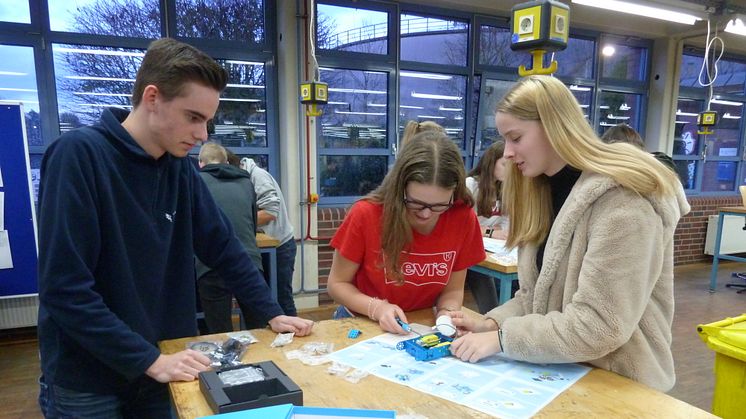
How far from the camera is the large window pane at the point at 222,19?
3.59 metres

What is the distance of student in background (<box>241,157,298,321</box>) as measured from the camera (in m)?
2.94

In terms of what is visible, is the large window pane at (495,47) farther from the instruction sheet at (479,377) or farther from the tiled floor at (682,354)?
the instruction sheet at (479,377)

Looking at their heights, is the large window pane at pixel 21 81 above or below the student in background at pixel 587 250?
above

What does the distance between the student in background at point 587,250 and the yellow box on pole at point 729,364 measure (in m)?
0.93

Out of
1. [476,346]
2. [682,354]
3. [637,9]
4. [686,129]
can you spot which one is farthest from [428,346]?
[686,129]

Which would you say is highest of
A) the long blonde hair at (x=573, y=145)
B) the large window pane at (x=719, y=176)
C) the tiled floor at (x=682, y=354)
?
the long blonde hair at (x=573, y=145)

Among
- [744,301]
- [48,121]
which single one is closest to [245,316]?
[48,121]

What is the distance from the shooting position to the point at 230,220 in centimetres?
234

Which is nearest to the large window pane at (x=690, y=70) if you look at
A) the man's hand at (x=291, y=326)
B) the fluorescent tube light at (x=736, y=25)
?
the fluorescent tube light at (x=736, y=25)

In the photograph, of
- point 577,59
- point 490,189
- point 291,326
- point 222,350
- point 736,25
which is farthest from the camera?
point 577,59

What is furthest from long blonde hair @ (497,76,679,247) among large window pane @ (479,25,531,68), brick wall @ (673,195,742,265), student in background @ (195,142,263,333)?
brick wall @ (673,195,742,265)

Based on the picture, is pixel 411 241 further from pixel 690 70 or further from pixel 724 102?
pixel 724 102

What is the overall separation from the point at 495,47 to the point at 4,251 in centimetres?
434

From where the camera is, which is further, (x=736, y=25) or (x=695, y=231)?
(x=695, y=231)
